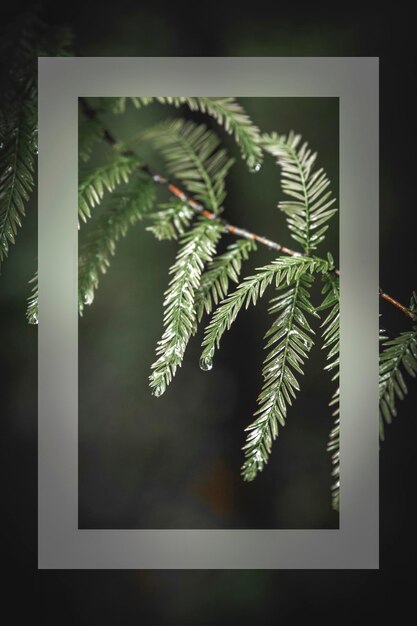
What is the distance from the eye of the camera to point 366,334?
1.87ft

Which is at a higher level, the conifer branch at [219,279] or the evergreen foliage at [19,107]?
the evergreen foliage at [19,107]

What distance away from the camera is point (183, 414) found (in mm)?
1008

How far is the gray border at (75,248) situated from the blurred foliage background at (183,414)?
→ 13.4 inches

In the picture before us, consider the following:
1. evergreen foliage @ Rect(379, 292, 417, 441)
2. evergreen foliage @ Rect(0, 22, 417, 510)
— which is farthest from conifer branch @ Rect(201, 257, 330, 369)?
evergreen foliage @ Rect(379, 292, 417, 441)

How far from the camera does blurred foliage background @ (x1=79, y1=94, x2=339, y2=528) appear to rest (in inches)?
39.0

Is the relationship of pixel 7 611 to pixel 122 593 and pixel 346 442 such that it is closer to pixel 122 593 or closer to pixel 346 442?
pixel 122 593

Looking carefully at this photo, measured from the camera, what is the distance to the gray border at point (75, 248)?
59 cm

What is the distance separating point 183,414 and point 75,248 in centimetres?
53

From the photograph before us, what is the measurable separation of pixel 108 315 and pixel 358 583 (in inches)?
30.6

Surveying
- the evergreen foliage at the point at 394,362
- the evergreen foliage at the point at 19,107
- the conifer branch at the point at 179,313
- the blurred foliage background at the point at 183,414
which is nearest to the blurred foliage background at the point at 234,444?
the blurred foliage background at the point at 183,414

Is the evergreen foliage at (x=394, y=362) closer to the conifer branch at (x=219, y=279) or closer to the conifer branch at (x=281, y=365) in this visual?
the conifer branch at (x=281, y=365)

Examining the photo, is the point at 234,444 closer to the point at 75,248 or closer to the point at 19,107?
the point at 75,248

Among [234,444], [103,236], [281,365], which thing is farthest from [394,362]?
[234,444]
